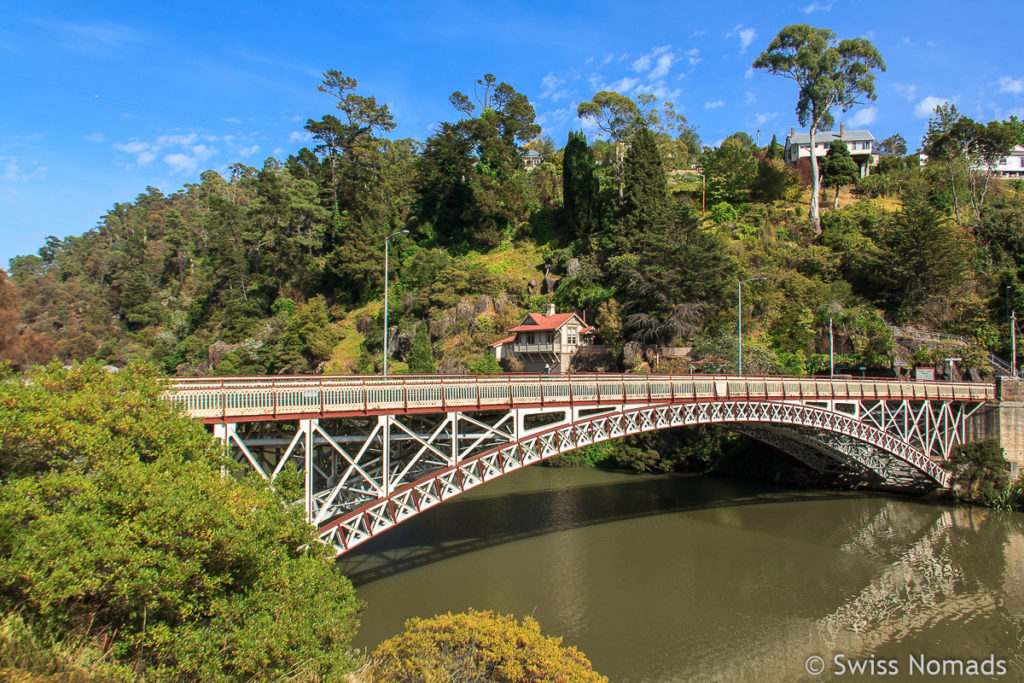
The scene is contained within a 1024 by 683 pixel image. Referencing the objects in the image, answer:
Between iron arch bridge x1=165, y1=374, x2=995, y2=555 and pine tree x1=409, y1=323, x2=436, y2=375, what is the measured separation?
2514 centimetres

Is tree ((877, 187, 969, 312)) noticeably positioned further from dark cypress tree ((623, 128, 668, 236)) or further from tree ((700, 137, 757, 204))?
tree ((700, 137, 757, 204))

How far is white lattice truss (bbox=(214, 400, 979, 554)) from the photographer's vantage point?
15427 millimetres

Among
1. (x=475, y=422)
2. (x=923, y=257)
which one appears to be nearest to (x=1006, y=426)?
(x=923, y=257)

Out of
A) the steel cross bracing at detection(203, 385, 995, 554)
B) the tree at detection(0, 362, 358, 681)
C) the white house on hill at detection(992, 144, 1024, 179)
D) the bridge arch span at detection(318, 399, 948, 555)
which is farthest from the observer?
the white house on hill at detection(992, 144, 1024, 179)

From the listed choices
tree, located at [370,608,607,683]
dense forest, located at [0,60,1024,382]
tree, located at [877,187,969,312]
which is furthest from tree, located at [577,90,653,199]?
tree, located at [370,608,607,683]

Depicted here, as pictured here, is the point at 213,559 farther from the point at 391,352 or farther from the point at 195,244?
the point at 195,244

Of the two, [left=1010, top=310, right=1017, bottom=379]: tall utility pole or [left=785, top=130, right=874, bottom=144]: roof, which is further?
[left=785, top=130, right=874, bottom=144]: roof

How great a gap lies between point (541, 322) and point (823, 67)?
35.0 meters

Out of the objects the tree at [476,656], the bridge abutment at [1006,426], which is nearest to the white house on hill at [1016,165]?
the bridge abutment at [1006,426]

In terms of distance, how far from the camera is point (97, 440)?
31.3 ft

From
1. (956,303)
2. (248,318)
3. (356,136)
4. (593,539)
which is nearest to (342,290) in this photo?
(248,318)

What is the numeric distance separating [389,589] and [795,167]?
75334 mm

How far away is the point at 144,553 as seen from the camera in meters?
8.24

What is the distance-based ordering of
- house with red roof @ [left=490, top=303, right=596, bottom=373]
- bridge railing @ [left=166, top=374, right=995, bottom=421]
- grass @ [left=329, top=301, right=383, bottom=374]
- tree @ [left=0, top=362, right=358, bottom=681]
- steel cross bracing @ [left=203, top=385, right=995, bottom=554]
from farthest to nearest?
grass @ [left=329, top=301, right=383, bottom=374] → house with red roof @ [left=490, top=303, right=596, bottom=373] → steel cross bracing @ [left=203, top=385, right=995, bottom=554] → bridge railing @ [left=166, top=374, right=995, bottom=421] → tree @ [left=0, top=362, right=358, bottom=681]
